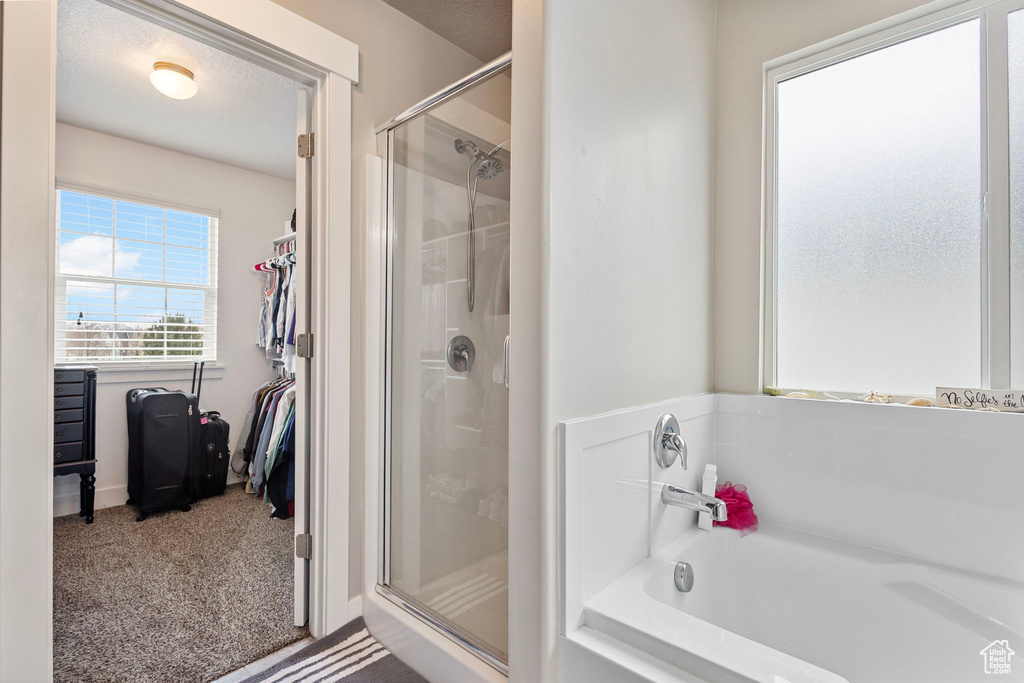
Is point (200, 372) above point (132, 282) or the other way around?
the other way around

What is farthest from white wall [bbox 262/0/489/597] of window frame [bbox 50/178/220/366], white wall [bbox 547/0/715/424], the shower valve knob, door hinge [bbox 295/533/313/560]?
window frame [bbox 50/178/220/366]

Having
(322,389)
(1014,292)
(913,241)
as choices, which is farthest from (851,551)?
(322,389)

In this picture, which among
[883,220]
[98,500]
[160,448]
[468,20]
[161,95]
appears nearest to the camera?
[883,220]

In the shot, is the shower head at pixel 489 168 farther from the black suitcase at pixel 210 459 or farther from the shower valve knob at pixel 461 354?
the black suitcase at pixel 210 459

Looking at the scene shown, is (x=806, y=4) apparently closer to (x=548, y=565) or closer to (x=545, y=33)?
(x=545, y=33)

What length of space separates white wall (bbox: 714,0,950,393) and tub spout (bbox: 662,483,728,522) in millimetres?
543

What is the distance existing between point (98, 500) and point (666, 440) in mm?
3649

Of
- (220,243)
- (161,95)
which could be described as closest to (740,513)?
(161,95)

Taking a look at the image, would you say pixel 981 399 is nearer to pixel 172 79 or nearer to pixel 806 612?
pixel 806 612

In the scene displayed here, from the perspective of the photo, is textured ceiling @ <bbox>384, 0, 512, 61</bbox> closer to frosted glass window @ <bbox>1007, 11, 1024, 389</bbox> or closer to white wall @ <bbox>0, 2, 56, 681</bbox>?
white wall @ <bbox>0, 2, 56, 681</bbox>

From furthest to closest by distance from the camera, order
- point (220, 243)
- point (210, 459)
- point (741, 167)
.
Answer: point (220, 243) → point (210, 459) → point (741, 167)

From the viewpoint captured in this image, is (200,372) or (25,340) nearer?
(25,340)

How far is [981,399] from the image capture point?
1361 millimetres

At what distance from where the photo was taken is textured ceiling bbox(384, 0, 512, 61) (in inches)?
77.0
